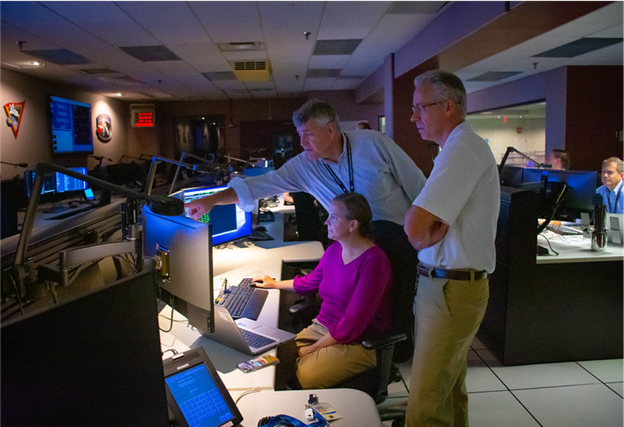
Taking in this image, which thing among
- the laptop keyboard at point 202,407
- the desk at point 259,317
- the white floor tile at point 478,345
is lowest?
the white floor tile at point 478,345

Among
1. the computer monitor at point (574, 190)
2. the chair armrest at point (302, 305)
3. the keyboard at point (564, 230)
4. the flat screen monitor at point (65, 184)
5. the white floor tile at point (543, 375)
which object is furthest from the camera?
the flat screen monitor at point (65, 184)

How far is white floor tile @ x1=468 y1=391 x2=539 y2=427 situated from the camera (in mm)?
2297

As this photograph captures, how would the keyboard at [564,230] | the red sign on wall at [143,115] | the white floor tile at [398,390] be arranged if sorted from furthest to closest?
the red sign on wall at [143,115] < the keyboard at [564,230] < the white floor tile at [398,390]

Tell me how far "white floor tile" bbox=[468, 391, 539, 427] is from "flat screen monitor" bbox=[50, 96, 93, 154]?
28.4 feet

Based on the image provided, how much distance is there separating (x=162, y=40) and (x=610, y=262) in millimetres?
5252

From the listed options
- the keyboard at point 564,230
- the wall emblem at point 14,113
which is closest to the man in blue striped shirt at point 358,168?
the keyboard at point 564,230

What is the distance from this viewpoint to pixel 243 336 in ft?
5.10

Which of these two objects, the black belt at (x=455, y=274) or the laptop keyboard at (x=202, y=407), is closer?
the laptop keyboard at (x=202, y=407)

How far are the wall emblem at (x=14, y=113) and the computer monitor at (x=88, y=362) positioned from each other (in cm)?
806

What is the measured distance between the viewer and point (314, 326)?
2088 mm

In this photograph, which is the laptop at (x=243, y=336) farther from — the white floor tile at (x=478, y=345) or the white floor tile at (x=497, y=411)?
the white floor tile at (x=478, y=345)

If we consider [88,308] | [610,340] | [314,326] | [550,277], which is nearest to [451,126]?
[314,326]

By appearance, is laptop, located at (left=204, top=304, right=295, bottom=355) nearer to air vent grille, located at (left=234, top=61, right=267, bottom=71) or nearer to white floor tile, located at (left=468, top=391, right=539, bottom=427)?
white floor tile, located at (left=468, top=391, right=539, bottom=427)

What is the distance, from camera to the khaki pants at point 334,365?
1.77m
